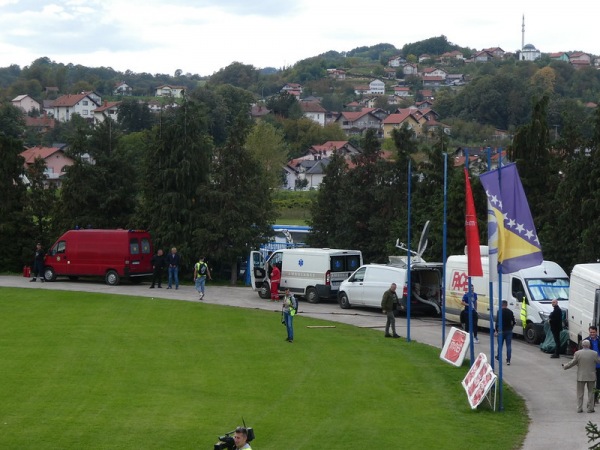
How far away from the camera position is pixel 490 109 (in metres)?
177

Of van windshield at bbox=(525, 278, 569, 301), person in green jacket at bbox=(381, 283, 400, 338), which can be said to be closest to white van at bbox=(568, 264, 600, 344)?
van windshield at bbox=(525, 278, 569, 301)

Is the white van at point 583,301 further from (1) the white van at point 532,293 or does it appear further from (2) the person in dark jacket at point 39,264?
(2) the person in dark jacket at point 39,264

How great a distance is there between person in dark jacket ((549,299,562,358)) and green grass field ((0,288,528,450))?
3.30m

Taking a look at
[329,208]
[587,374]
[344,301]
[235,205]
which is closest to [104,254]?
[235,205]

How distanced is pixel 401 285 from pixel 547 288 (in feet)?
19.2

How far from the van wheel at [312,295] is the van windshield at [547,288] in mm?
10504

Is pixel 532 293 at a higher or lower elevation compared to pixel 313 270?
higher

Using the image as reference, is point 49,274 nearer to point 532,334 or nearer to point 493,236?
point 532,334

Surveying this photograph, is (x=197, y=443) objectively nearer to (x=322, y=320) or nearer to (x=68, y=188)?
(x=322, y=320)

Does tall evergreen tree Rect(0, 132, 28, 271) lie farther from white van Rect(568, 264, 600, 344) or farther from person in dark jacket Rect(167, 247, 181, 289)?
white van Rect(568, 264, 600, 344)

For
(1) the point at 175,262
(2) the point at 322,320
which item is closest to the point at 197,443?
(2) the point at 322,320

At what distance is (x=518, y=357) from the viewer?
2472 cm

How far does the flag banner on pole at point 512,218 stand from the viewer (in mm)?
18172

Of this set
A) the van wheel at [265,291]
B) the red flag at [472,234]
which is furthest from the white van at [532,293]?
the van wheel at [265,291]
